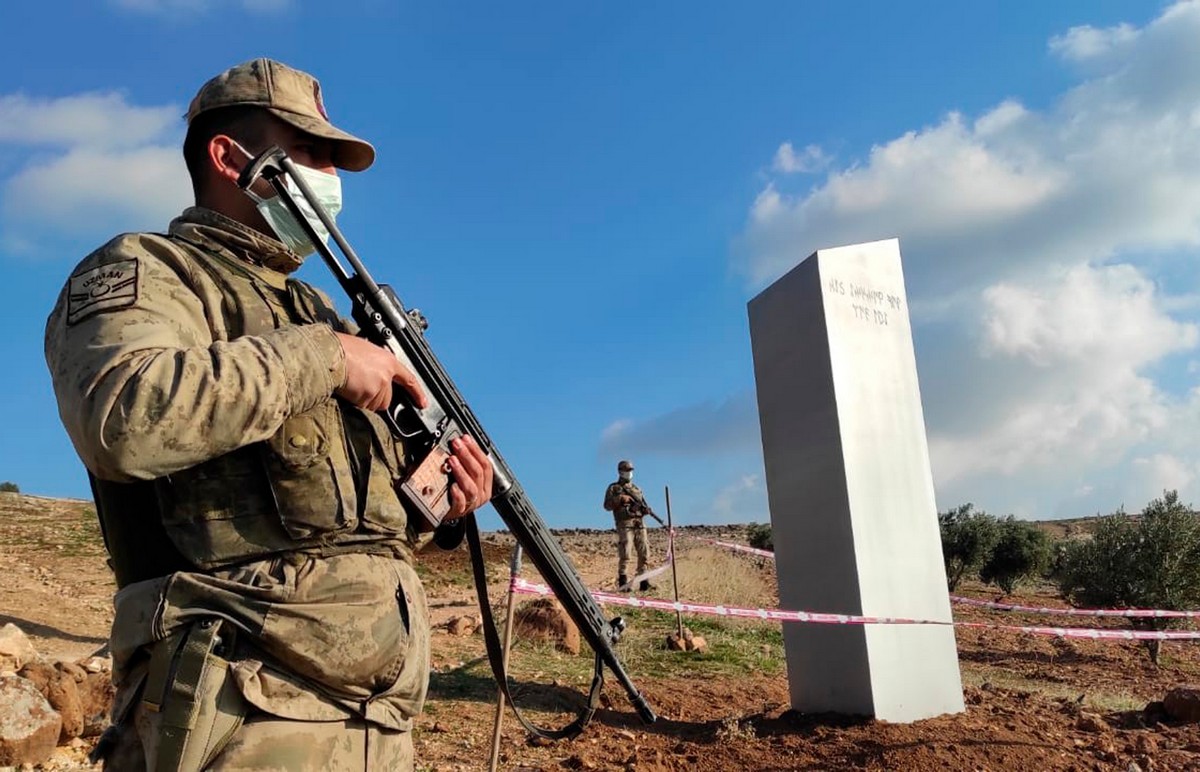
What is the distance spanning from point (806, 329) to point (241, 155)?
4723 millimetres

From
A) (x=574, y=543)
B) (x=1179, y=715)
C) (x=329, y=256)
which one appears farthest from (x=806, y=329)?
(x=574, y=543)

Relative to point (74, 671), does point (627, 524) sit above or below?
above

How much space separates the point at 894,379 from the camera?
6215mm

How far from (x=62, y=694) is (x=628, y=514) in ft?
32.7

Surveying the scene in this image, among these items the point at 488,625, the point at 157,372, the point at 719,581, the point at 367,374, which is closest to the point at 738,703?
the point at 488,625

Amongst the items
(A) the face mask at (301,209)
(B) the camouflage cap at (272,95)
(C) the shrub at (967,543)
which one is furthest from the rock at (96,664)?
(C) the shrub at (967,543)

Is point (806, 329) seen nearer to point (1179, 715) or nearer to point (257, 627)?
point (1179, 715)

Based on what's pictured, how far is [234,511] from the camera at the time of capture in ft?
5.20

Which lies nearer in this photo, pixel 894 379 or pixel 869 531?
pixel 869 531

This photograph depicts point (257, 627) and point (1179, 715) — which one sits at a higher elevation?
point (257, 627)

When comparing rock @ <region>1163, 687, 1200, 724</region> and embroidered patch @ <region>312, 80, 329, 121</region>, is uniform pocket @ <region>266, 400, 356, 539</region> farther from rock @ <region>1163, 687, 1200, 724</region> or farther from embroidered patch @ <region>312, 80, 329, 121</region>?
rock @ <region>1163, 687, 1200, 724</region>

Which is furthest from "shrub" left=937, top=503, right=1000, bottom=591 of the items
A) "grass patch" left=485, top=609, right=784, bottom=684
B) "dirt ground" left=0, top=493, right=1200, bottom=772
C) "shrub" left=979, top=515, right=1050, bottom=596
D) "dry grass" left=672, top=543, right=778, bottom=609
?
"grass patch" left=485, top=609, right=784, bottom=684

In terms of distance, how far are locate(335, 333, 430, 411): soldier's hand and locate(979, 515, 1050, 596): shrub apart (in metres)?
21.4

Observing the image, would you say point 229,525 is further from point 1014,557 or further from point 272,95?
point 1014,557
